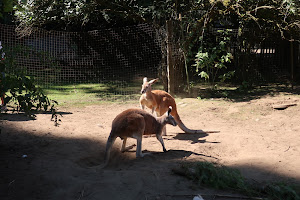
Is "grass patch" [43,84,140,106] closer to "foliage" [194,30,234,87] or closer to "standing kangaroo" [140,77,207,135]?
"foliage" [194,30,234,87]

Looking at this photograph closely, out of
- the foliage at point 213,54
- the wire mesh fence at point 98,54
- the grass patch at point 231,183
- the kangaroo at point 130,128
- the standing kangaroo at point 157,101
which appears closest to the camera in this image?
the grass patch at point 231,183

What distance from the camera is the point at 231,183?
3650 millimetres

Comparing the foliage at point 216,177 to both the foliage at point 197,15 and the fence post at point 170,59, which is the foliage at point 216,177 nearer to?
the foliage at point 197,15

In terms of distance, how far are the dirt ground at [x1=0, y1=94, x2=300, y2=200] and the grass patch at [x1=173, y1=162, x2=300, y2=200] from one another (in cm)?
11

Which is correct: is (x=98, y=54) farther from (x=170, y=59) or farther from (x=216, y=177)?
(x=216, y=177)

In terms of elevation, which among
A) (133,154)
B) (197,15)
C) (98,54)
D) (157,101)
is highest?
(197,15)

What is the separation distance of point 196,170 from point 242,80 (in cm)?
680

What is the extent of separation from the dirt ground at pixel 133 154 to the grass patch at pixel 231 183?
0.36 feet

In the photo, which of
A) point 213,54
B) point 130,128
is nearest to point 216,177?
point 130,128

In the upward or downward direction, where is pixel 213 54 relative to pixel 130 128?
upward

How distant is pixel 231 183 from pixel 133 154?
1770 millimetres

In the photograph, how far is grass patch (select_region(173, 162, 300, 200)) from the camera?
11.2 ft

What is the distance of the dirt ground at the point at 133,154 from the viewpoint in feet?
11.6

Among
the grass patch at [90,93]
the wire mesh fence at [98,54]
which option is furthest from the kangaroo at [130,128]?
the wire mesh fence at [98,54]
